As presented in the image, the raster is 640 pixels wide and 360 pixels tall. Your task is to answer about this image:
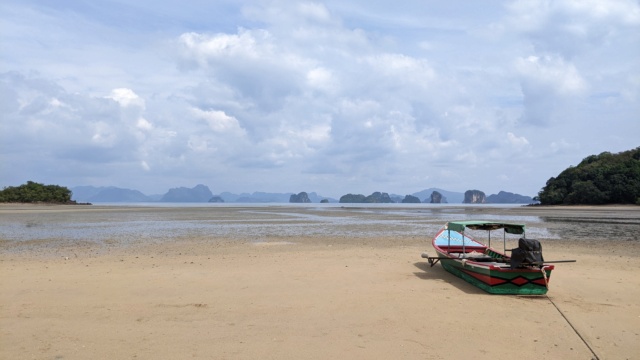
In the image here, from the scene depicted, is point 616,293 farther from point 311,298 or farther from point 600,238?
point 600,238

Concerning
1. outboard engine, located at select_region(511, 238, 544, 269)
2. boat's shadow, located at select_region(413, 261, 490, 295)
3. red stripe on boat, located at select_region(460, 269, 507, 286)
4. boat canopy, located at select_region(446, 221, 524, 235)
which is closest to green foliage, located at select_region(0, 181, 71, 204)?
boat's shadow, located at select_region(413, 261, 490, 295)

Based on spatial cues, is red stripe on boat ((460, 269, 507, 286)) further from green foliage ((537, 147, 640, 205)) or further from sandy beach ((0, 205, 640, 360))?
green foliage ((537, 147, 640, 205))

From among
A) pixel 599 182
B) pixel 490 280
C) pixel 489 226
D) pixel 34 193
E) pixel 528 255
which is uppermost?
pixel 599 182

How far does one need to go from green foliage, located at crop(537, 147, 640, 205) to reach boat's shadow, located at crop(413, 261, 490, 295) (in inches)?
2597

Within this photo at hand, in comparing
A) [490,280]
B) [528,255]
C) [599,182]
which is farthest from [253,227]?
[599,182]

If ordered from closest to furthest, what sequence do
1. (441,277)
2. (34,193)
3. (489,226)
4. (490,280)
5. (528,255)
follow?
(528,255) → (490,280) → (441,277) → (489,226) → (34,193)

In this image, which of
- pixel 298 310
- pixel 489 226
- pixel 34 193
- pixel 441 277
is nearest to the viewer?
pixel 298 310

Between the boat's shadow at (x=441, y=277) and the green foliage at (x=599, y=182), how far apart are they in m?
66.0

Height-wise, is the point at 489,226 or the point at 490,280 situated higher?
the point at 489,226

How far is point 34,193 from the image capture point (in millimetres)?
85000

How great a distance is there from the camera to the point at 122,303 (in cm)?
905

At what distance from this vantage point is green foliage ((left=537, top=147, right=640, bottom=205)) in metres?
65.2

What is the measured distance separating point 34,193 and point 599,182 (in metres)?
102

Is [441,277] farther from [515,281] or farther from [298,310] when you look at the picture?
[298,310]
